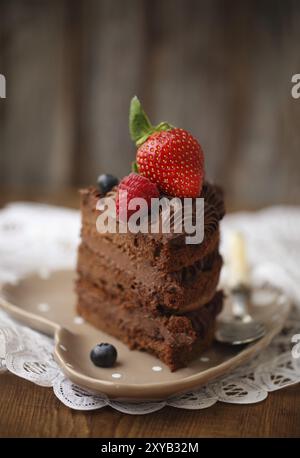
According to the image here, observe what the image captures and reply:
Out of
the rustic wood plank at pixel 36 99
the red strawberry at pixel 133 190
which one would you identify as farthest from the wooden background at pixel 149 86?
the red strawberry at pixel 133 190

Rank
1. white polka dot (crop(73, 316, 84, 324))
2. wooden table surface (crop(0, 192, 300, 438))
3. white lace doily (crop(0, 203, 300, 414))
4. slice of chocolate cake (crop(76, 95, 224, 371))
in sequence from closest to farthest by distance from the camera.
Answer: wooden table surface (crop(0, 192, 300, 438)) < white lace doily (crop(0, 203, 300, 414)) < slice of chocolate cake (crop(76, 95, 224, 371)) < white polka dot (crop(73, 316, 84, 324))

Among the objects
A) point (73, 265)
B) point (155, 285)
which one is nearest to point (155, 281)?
point (155, 285)

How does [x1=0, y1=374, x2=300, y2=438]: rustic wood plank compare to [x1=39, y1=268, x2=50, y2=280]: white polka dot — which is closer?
[x1=0, y1=374, x2=300, y2=438]: rustic wood plank

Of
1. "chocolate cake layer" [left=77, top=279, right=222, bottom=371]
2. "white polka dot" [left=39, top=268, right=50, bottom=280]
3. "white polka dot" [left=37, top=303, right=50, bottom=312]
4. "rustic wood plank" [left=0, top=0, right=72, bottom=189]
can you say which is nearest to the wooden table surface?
"chocolate cake layer" [left=77, top=279, right=222, bottom=371]

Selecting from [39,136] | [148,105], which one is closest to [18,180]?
[39,136]

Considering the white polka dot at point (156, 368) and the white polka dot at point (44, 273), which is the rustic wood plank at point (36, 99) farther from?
the white polka dot at point (156, 368)

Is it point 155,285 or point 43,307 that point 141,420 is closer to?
point 155,285

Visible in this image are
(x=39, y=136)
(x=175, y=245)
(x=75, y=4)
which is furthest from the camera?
(x=39, y=136)

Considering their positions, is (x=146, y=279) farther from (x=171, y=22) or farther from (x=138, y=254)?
(x=171, y=22)

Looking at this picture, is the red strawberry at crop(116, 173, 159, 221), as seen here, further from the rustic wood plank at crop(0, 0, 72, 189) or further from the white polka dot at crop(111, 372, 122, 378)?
the rustic wood plank at crop(0, 0, 72, 189)
